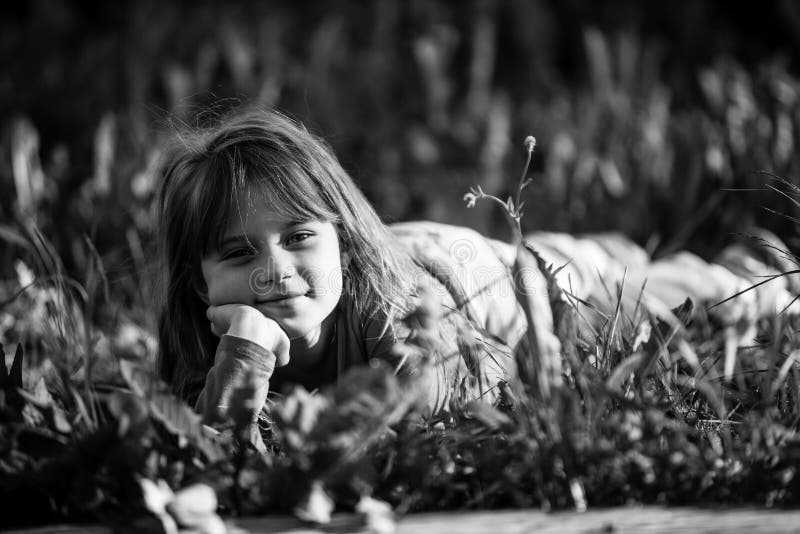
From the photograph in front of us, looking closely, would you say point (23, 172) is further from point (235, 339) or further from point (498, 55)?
point (498, 55)

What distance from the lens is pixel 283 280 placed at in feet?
5.21

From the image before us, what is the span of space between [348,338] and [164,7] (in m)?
4.27

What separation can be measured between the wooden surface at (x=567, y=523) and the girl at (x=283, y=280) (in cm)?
32

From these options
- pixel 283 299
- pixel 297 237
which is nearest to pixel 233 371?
A: pixel 283 299

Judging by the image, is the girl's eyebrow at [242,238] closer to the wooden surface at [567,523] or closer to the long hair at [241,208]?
the long hair at [241,208]

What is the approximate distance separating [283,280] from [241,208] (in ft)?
0.55

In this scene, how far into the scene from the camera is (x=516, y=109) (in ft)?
14.9

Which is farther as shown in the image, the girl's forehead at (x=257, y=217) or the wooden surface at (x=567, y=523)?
the girl's forehead at (x=257, y=217)

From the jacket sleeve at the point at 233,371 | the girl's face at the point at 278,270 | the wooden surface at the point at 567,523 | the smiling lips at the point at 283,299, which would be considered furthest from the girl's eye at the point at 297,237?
the wooden surface at the point at 567,523

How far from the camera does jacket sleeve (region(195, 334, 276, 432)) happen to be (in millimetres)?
1497

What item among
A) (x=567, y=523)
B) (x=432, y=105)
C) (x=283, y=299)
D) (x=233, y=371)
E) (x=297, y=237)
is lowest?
(x=567, y=523)

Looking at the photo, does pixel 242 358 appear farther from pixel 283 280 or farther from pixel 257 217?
pixel 257 217

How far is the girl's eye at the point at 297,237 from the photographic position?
1.66m

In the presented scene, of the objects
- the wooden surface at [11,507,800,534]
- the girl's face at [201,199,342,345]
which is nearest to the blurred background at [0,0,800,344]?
the girl's face at [201,199,342,345]
